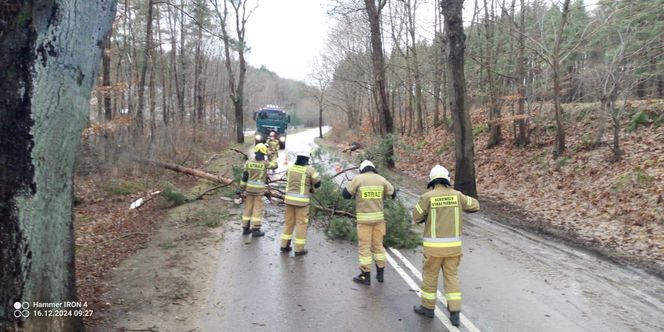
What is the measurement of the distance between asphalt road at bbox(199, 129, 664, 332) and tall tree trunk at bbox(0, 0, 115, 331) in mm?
1881

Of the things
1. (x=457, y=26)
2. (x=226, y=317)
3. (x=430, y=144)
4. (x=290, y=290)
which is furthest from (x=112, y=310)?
(x=430, y=144)

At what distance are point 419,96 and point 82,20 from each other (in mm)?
26242

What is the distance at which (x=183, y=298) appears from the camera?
5668 mm

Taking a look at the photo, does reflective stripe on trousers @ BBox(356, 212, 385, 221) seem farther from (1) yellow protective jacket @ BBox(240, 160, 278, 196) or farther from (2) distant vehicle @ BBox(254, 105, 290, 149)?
(2) distant vehicle @ BBox(254, 105, 290, 149)

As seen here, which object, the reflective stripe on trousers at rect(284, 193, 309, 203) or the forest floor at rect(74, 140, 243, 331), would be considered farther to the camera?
the reflective stripe on trousers at rect(284, 193, 309, 203)

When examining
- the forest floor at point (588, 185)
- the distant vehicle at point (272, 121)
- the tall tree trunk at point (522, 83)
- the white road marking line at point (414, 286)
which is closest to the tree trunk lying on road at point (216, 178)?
the white road marking line at point (414, 286)

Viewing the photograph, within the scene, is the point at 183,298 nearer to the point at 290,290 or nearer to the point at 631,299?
the point at 290,290

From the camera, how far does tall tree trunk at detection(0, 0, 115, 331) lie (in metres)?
3.25

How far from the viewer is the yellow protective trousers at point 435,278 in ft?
16.8

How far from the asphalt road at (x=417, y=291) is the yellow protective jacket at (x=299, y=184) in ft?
3.10

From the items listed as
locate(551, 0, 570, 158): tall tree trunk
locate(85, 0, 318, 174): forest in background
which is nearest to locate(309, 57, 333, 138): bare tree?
locate(85, 0, 318, 174): forest in background

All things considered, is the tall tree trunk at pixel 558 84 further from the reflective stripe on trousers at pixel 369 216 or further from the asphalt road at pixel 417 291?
the reflective stripe on trousers at pixel 369 216

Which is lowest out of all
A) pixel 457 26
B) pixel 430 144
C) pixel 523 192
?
pixel 523 192

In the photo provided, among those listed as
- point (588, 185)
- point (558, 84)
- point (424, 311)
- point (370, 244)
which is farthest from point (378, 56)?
point (424, 311)
